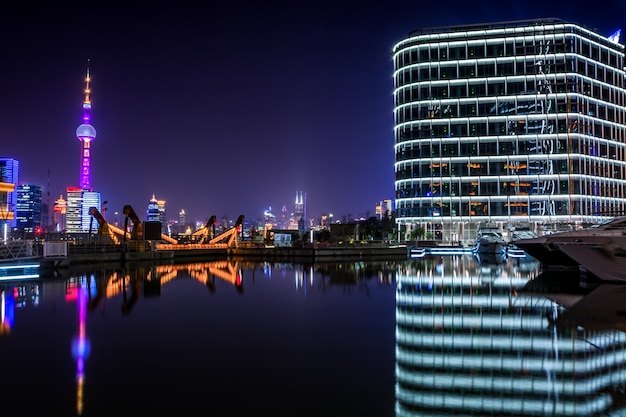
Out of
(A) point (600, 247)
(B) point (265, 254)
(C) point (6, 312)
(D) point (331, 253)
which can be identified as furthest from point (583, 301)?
(B) point (265, 254)

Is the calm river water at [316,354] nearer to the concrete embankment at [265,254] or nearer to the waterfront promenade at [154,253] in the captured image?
the waterfront promenade at [154,253]

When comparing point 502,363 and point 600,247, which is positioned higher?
point 600,247

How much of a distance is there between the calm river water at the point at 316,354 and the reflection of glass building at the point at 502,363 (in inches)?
2.0

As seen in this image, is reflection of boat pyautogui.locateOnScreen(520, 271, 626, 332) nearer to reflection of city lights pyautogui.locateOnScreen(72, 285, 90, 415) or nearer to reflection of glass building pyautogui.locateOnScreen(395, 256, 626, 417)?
reflection of glass building pyautogui.locateOnScreen(395, 256, 626, 417)

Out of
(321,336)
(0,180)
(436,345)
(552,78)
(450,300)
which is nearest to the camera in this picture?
(436,345)

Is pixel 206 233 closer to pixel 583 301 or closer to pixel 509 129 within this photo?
pixel 509 129

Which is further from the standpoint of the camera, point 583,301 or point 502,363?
point 583,301

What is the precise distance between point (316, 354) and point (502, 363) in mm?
5020

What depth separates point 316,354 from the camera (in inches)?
598

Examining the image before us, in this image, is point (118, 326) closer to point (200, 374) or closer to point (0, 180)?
point (200, 374)

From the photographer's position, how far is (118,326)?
1966 centimetres

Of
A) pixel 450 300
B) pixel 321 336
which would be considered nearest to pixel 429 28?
pixel 450 300

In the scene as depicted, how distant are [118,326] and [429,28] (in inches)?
3929

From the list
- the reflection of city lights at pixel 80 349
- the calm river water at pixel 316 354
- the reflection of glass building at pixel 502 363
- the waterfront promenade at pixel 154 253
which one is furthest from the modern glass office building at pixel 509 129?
the reflection of city lights at pixel 80 349
